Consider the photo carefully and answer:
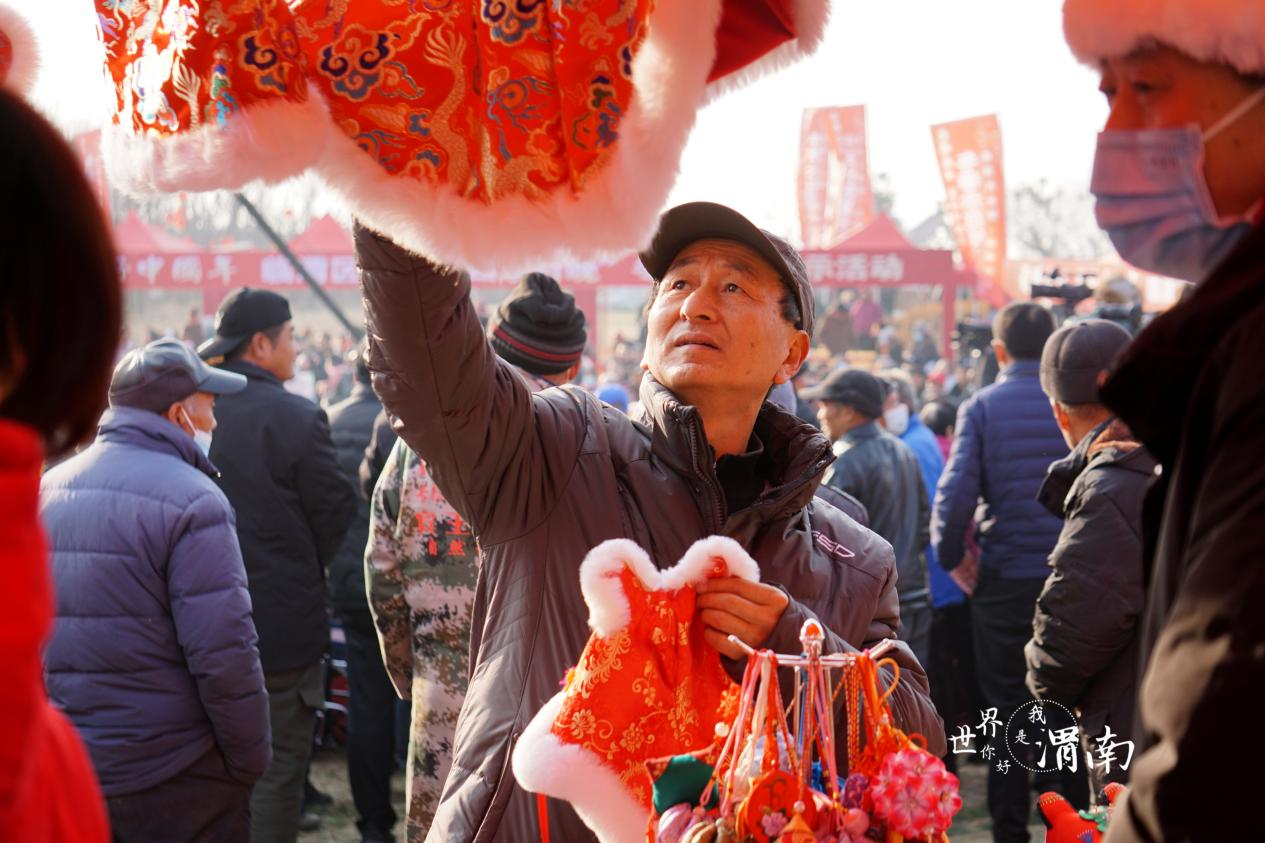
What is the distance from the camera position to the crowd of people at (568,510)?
1.05 metres

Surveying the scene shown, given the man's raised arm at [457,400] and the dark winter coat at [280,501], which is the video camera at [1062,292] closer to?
the dark winter coat at [280,501]

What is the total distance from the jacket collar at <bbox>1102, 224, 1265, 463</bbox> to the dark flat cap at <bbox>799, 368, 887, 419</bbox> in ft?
15.1

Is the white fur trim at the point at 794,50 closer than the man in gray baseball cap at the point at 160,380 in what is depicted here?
Yes

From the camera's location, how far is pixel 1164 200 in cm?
140

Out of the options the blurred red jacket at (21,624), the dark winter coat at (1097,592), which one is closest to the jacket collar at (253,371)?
the dark winter coat at (1097,592)

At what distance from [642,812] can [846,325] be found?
20.9 metres

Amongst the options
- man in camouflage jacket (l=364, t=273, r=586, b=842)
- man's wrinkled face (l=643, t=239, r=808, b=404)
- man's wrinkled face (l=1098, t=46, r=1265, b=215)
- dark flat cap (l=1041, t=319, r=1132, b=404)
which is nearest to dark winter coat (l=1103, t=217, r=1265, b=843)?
man's wrinkled face (l=1098, t=46, r=1265, b=215)

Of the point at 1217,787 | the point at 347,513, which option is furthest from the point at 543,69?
the point at 347,513

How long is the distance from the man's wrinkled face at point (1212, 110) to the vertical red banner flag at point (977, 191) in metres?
23.1

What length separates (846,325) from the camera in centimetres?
2230

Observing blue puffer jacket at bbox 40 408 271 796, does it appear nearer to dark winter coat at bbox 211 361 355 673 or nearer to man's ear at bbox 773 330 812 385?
dark winter coat at bbox 211 361 355 673

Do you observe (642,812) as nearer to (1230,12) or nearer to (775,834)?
(775,834)

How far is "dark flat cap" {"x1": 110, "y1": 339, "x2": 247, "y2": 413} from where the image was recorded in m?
3.58

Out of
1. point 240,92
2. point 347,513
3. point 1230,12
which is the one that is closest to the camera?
point 1230,12
